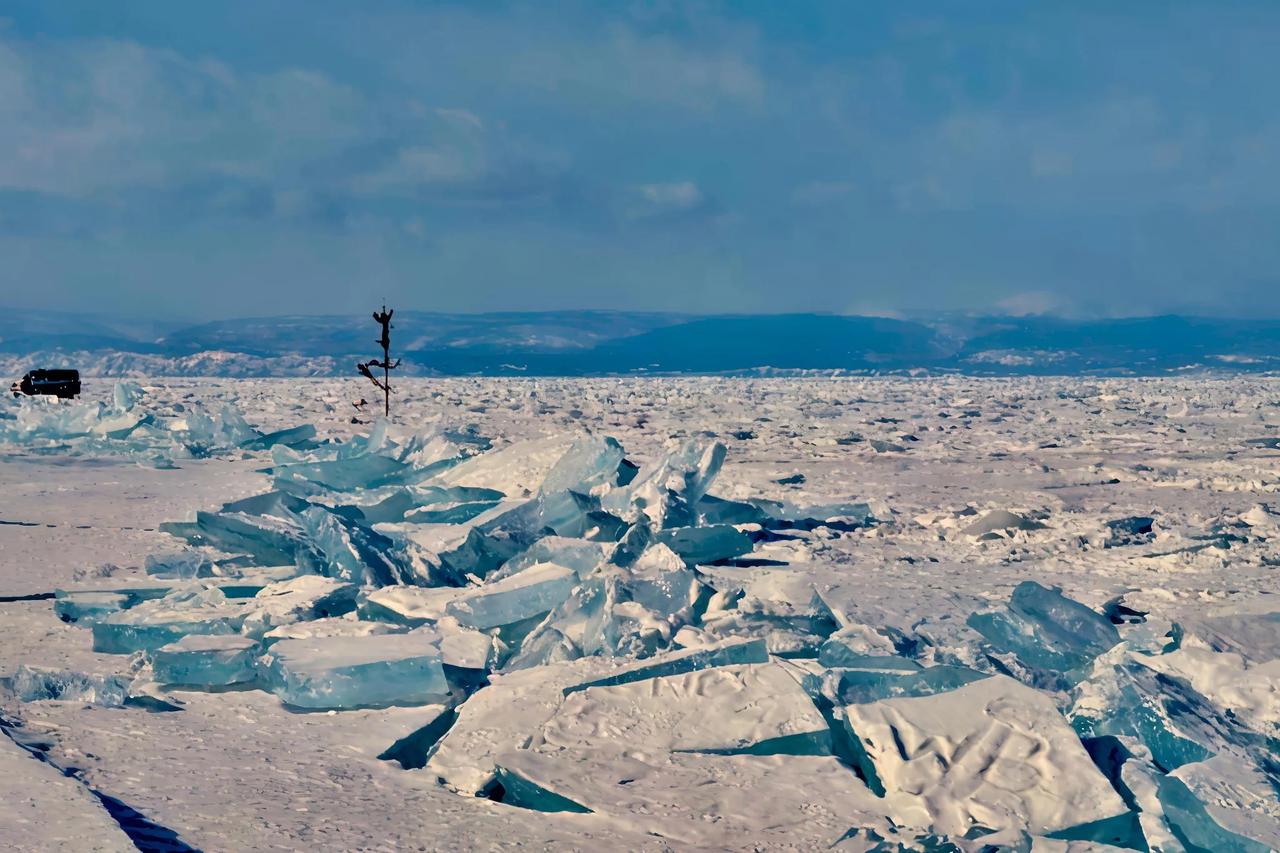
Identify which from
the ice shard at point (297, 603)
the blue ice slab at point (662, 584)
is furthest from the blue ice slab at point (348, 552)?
the blue ice slab at point (662, 584)

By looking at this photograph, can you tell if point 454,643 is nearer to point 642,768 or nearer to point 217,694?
point 217,694

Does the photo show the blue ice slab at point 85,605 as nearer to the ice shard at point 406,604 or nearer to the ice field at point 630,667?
the ice field at point 630,667

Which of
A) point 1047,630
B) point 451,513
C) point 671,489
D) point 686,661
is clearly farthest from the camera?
point 451,513

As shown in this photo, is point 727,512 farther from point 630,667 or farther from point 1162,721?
point 1162,721

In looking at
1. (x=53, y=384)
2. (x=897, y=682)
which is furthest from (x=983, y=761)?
(x=53, y=384)

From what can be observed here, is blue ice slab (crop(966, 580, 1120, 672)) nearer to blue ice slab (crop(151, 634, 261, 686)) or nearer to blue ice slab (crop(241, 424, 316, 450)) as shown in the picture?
blue ice slab (crop(151, 634, 261, 686))
